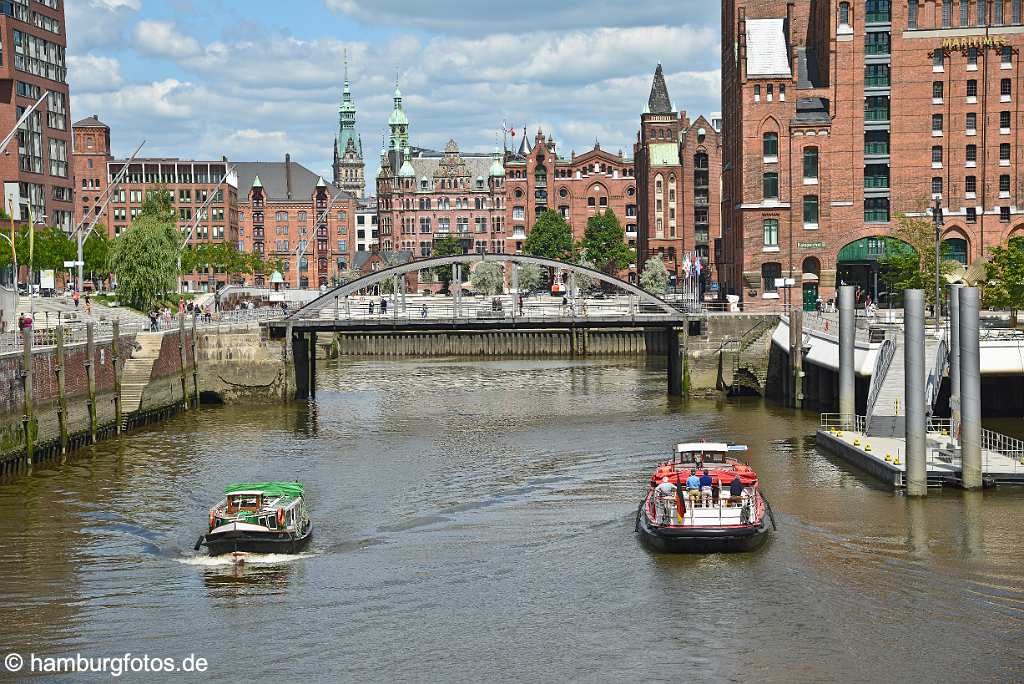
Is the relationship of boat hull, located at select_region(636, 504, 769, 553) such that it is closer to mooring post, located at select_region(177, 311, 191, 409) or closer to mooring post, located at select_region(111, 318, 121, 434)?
mooring post, located at select_region(111, 318, 121, 434)

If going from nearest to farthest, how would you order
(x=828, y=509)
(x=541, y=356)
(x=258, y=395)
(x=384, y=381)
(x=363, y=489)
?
(x=828, y=509)
(x=363, y=489)
(x=258, y=395)
(x=384, y=381)
(x=541, y=356)

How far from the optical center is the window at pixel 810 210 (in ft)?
353

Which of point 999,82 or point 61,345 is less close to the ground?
point 999,82

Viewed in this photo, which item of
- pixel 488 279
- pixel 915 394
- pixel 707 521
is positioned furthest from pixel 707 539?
pixel 488 279

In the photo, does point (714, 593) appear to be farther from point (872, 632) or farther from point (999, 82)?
point (999, 82)

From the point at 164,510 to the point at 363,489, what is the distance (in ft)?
25.7

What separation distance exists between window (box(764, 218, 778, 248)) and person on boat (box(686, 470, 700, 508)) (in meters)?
67.4

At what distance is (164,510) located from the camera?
161ft

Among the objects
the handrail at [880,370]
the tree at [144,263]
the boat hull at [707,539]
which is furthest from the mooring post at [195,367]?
the boat hull at [707,539]

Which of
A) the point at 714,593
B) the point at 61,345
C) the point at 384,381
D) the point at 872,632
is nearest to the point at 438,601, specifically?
the point at 714,593

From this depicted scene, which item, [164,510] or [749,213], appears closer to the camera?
[164,510]

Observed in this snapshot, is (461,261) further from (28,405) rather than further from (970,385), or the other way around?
(970,385)

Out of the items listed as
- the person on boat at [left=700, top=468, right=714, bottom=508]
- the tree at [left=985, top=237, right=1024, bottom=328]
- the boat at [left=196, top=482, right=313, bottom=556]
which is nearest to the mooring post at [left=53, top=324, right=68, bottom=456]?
the boat at [left=196, top=482, right=313, bottom=556]

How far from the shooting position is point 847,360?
62062mm
